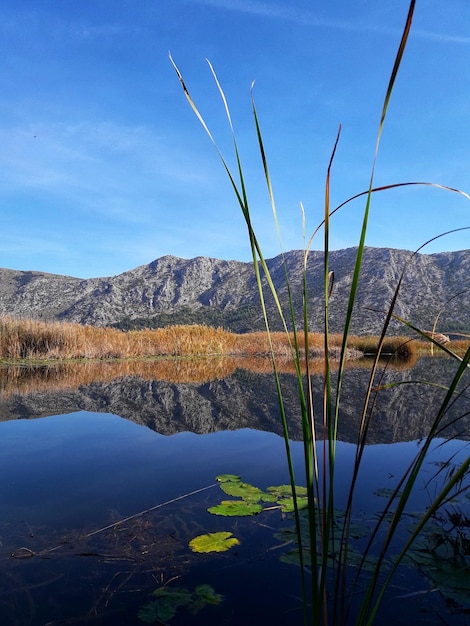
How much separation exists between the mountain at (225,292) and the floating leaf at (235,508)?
214 feet

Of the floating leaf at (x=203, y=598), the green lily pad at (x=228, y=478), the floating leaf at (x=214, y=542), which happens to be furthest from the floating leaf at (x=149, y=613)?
the green lily pad at (x=228, y=478)

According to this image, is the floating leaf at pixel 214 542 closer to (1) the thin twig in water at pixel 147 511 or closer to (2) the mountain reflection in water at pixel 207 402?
(1) the thin twig in water at pixel 147 511

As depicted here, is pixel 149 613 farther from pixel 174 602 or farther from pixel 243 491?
pixel 243 491

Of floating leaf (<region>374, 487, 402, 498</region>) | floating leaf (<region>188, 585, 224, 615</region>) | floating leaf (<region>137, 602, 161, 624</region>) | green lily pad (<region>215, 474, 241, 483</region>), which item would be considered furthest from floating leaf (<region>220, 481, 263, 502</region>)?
floating leaf (<region>137, 602, 161, 624</region>)

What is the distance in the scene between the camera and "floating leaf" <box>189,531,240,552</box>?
2322 millimetres

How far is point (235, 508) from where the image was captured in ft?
9.39

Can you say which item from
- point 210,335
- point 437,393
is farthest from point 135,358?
point 437,393

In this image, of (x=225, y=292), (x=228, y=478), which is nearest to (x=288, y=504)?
(x=228, y=478)

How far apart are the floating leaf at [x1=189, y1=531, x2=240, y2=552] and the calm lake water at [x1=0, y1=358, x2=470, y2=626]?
0.04m

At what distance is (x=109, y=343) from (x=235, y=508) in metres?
15.6

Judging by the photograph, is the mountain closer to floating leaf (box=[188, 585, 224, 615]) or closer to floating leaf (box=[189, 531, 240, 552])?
floating leaf (box=[189, 531, 240, 552])

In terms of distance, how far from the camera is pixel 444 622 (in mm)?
1731

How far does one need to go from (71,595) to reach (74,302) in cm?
10348

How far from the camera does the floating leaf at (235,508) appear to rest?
279 centimetres
